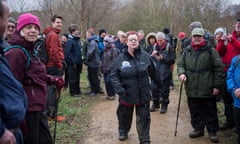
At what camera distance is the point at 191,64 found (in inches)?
193

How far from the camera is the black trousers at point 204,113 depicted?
193 inches

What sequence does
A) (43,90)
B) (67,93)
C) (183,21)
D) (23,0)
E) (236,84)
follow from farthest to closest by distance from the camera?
(183,21) → (23,0) → (67,93) → (236,84) → (43,90)

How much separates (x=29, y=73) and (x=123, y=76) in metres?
1.88

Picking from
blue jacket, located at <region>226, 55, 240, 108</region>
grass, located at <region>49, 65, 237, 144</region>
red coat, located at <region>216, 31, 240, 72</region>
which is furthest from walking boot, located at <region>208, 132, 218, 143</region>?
red coat, located at <region>216, 31, 240, 72</region>

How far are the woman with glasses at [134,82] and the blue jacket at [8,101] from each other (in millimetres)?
2484

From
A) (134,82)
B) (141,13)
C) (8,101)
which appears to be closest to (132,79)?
(134,82)

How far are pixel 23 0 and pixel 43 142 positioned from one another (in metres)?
12.6

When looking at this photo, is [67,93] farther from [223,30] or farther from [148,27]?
[148,27]

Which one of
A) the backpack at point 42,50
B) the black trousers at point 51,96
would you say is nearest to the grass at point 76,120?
the black trousers at point 51,96

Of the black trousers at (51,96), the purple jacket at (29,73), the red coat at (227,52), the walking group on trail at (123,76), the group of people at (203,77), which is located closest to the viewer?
the walking group on trail at (123,76)

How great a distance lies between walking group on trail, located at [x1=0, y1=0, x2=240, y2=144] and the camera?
225 centimetres

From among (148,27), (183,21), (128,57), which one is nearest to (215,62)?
(128,57)

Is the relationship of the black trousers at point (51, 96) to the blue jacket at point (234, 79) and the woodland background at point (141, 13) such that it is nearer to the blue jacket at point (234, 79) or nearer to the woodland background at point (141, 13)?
the blue jacket at point (234, 79)

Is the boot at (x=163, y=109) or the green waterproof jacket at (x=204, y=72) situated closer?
the green waterproof jacket at (x=204, y=72)
